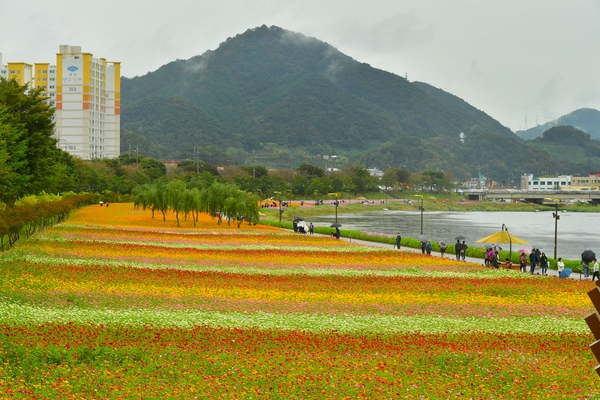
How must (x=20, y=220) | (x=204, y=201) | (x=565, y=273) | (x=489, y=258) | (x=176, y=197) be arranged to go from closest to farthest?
(x=20, y=220) < (x=565, y=273) < (x=489, y=258) < (x=176, y=197) < (x=204, y=201)

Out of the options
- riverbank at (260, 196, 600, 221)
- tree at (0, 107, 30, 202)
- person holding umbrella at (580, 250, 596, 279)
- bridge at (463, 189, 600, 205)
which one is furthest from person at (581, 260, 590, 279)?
bridge at (463, 189, 600, 205)

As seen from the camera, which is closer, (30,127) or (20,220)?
(20,220)

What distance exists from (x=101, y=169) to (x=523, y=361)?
114569mm

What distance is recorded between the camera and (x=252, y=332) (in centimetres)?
1539

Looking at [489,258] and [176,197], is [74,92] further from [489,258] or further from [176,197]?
[489,258]

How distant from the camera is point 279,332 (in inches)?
613

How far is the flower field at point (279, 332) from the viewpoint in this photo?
38.3 feet

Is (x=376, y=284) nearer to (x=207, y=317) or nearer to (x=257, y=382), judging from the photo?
(x=207, y=317)

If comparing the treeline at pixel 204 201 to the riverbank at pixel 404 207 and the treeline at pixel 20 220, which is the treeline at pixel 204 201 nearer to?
the treeline at pixel 20 220

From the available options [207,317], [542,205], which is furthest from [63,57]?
[207,317]

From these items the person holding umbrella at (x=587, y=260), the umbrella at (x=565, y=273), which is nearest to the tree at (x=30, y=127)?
the umbrella at (x=565, y=273)

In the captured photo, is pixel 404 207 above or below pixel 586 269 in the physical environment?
above

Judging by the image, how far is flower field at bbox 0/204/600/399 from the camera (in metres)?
11.7

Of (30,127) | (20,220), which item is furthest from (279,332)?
(30,127)
